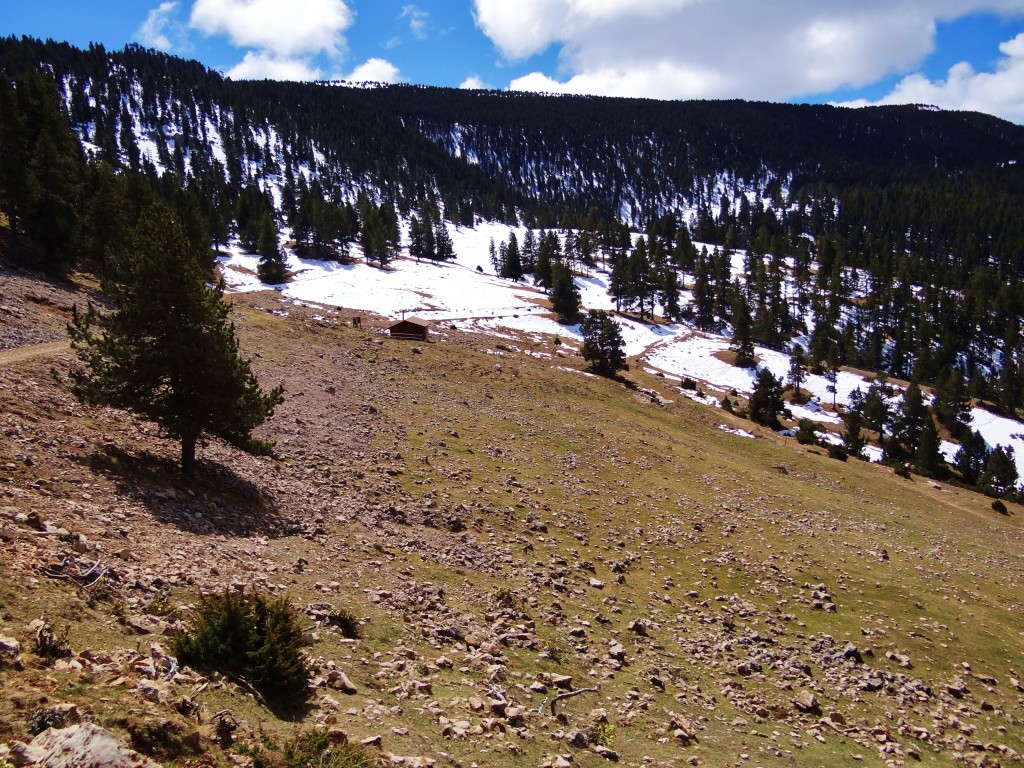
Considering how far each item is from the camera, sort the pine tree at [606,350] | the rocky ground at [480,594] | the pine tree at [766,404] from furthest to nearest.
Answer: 1. the pine tree at [766,404]
2. the pine tree at [606,350]
3. the rocky ground at [480,594]

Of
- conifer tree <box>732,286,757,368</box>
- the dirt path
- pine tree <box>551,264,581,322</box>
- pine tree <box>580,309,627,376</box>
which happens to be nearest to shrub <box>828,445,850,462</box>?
pine tree <box>580,309,627,376</box>

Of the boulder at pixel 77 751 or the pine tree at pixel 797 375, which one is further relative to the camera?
the pine tree at pixel 797 375

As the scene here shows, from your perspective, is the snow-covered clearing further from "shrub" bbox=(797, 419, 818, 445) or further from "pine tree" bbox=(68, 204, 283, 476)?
"pine tree" bbox=(68, 204, 283, 476)

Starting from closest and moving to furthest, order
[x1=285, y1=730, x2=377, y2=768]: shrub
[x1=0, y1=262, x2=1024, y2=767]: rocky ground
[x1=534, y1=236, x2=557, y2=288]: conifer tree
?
[x1=285, y1=730, x2=377, y2=768]: shrub < [x1=0, y1=262, x2=1024, y2=767]: rocky ground < [x1=534, y1=236, x2=557, y2=288]: conifer tree

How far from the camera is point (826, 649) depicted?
19797 mm

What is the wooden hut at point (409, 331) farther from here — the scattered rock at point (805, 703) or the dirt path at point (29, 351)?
the scattered rock at point (805, 703)

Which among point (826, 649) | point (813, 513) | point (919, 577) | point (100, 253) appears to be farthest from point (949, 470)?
point (100, 253)

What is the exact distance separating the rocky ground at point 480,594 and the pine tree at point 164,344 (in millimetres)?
2035

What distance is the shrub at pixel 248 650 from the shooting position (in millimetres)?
9867

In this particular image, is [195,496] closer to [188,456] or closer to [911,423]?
[188,456]

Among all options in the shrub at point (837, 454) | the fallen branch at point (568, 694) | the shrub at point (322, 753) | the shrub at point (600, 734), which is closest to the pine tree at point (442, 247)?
the shrub at point (837, 454)

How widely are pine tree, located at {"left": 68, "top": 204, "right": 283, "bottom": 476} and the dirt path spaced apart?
8.25 m

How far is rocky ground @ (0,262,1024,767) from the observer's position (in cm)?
982

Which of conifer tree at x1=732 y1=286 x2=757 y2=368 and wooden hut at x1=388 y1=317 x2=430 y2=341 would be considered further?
conifer tree at x1=732 y1=286 x2=757 y2=368
